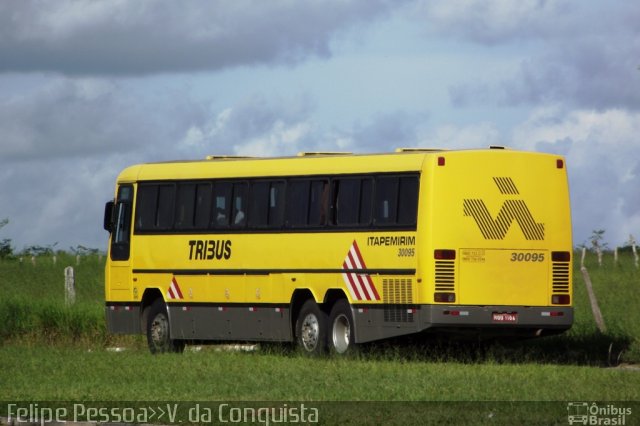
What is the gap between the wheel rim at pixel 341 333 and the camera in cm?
2494

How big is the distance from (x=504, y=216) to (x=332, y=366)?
3916mm

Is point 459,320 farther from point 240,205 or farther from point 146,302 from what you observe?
point 146,302

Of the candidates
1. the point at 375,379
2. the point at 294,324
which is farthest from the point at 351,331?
the point at 375,379

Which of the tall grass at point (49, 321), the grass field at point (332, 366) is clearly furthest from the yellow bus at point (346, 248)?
the tall grass at point (49, 321)

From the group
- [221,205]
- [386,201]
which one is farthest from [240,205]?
[386,201]

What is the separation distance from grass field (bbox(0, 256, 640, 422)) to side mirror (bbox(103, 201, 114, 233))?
227cm

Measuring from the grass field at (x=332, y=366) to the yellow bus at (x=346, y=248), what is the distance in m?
0.68

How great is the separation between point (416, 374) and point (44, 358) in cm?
722

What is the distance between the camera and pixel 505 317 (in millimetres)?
23625

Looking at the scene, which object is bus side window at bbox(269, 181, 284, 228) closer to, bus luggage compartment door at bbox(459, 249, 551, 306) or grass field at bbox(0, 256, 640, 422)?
grass field at bbox(0, 256, 640, 422)

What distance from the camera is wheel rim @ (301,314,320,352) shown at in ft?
83.1

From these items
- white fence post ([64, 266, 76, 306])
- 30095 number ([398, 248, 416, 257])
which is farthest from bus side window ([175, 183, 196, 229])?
white fence post ([64, 266, 76, 306])

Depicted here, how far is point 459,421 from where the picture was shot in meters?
14.3

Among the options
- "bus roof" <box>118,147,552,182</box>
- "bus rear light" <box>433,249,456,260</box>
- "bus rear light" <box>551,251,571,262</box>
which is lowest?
"bus rear light" <box>433,249,456,260</box>
